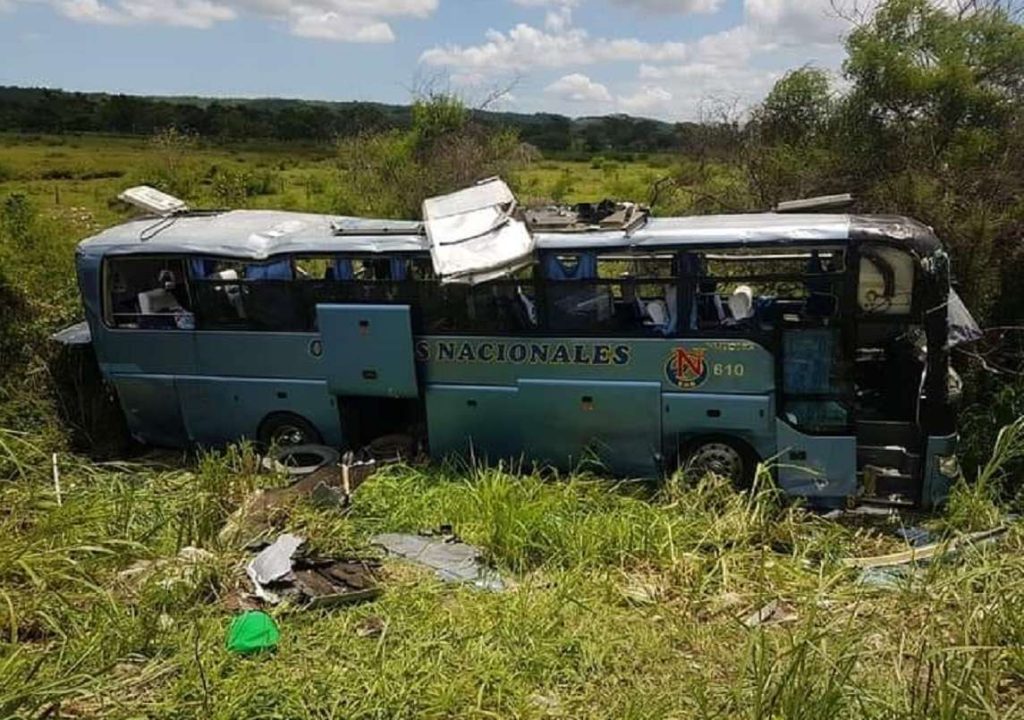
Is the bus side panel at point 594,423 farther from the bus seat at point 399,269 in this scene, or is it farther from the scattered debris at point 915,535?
the scattered debris at point 915,535

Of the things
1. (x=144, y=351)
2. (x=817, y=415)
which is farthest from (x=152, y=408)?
(x=817, y=415)

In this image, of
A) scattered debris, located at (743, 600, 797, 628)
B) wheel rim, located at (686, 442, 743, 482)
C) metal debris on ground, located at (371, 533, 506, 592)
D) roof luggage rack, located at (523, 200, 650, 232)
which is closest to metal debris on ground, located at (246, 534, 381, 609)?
metal debris on ground, located at (371, 533, 506, 592)

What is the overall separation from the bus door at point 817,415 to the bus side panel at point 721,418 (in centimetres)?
13

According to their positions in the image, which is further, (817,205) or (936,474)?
(817,205)

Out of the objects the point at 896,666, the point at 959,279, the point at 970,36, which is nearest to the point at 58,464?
the point at 896,666

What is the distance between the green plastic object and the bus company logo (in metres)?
4.16

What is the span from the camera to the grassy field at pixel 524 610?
405cm

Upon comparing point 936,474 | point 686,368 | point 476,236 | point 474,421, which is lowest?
point 936,474

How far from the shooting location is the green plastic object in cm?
489

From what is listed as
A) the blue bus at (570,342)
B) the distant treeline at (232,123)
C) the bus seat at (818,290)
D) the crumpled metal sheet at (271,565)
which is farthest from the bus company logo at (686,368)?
the distant treeline at (232,123)

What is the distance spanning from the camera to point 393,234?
869 centimetres

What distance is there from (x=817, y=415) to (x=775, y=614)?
2824 mm

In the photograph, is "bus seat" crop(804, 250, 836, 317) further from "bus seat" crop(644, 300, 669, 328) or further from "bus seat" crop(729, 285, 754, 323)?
"bus seat" crop(644, 300, 669, 328)

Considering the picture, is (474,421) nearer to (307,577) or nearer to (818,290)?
(307,577)
